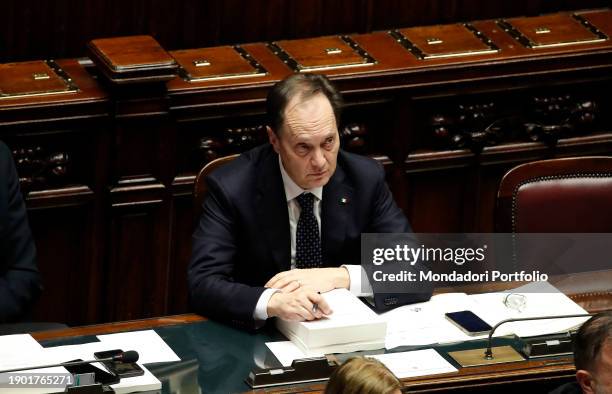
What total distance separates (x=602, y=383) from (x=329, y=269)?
3.73ft

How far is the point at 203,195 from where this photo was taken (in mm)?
5215

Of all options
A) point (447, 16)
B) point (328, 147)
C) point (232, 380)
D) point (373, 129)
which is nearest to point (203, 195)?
point (328, 147)

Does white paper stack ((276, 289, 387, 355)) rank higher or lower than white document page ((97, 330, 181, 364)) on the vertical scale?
higher

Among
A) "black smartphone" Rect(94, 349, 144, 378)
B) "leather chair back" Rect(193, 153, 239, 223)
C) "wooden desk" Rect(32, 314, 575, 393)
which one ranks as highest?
"leather chair back" Rect(193, 153, 239, 223)

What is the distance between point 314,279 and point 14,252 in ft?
3.40

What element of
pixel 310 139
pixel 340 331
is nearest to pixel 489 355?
pixel 340 331

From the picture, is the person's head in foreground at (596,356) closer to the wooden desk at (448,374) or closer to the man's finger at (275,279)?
the wooden desk at (448,374)

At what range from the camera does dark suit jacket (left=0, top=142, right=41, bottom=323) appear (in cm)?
507

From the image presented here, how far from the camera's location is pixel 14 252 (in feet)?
16.8

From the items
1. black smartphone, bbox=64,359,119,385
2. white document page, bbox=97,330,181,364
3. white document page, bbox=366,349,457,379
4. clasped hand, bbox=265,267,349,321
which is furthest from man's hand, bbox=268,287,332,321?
black smartphone, bbox=64,359,119,385

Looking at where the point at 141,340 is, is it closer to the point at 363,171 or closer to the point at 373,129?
the point at 363,171

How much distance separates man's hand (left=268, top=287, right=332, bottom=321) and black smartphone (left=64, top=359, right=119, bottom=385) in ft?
2.03

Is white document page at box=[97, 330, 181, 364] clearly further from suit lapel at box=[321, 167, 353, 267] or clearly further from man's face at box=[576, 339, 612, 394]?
man's face at box=[576, 339, 612, 394]

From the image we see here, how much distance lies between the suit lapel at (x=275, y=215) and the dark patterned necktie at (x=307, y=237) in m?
0.04
